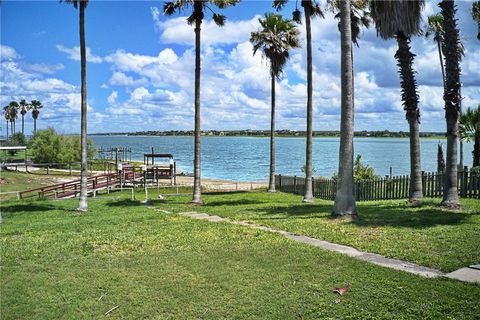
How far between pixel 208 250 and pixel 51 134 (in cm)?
6074

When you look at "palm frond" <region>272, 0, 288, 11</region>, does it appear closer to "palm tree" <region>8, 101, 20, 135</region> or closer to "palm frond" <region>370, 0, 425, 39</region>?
"palm frond" <region>370, 0, 425, 39</region>

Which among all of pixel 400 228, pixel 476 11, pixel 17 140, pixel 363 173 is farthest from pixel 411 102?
pixel 17 140

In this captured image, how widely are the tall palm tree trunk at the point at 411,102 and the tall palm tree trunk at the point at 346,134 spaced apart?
334 centimetres

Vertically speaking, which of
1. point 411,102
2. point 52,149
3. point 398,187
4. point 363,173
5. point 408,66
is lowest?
point 398,187

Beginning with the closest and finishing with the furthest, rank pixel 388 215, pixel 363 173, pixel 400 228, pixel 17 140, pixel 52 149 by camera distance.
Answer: pixel 400 228 < pixel 388 215 < pixel 363 173 < pixel 52 149 < pixel 17 140

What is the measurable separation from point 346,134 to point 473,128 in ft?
44.7

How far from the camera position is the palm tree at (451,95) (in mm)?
13344

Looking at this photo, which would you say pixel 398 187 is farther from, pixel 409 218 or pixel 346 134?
pixel 346 134

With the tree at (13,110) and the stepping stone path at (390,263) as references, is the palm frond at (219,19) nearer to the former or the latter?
the stepping stone path at (390,263)

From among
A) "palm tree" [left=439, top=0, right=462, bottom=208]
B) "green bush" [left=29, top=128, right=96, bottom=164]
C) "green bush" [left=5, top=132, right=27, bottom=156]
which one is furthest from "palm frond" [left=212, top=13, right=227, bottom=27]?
"green bush" [left=5, top=132, right=27, bottom=156]

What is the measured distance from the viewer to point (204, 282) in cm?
669

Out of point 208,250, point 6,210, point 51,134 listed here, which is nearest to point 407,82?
point 208,250

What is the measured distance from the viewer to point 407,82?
49.9 ft

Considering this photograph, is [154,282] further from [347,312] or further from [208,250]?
[347,312]
